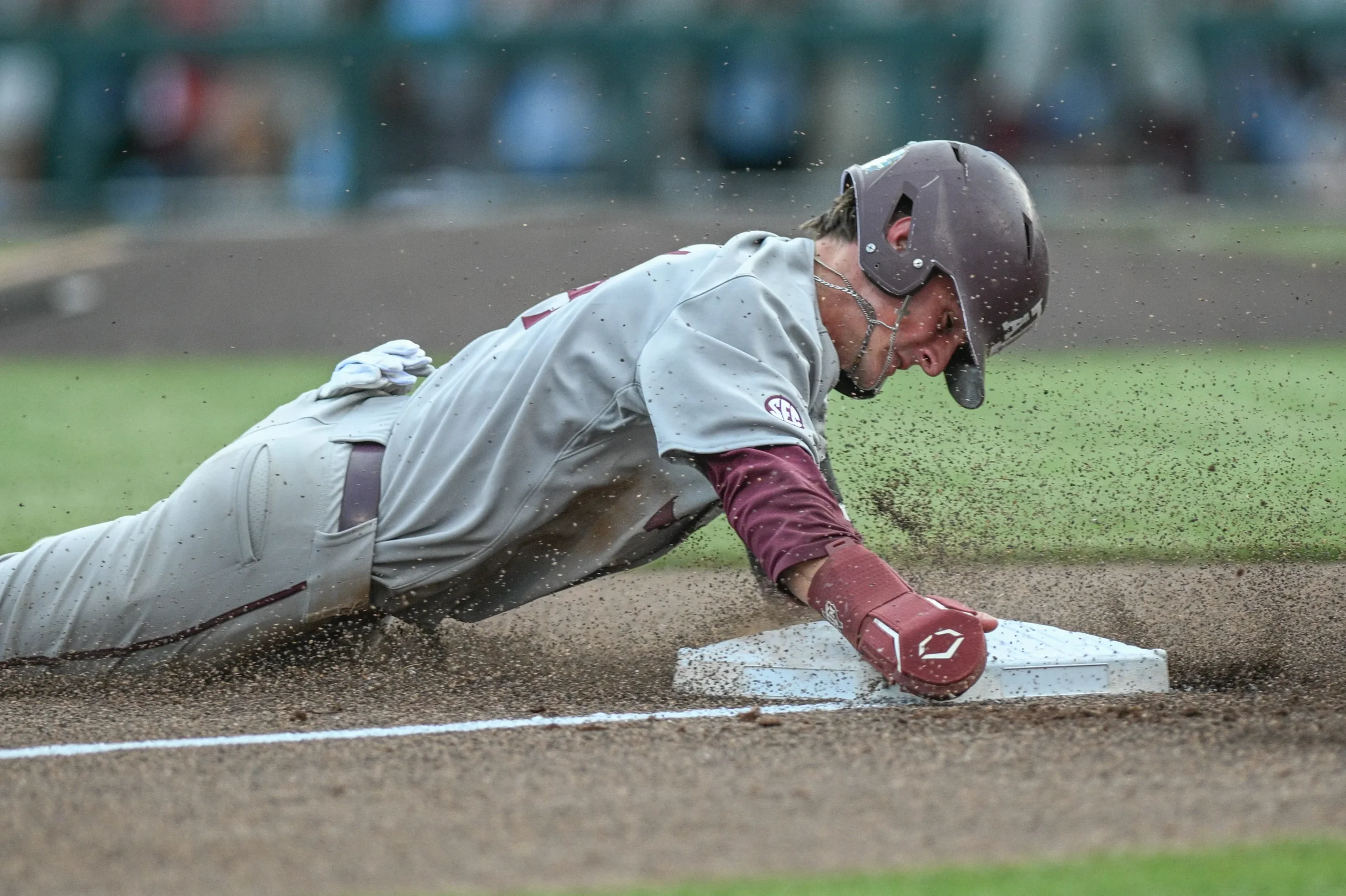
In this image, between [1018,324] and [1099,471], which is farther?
[1099,471]

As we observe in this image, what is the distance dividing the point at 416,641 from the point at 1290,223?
14.2m

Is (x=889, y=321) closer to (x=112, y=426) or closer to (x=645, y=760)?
(x=645, y=760)

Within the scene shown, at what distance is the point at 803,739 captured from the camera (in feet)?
10.5

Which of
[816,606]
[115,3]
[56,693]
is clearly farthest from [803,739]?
[115,3]

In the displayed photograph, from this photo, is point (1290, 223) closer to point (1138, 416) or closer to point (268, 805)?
point (1138, 416)

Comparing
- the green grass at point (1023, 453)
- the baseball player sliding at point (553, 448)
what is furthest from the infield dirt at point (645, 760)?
the green grass at point (1023, 453)

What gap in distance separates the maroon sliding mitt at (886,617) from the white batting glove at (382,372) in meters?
1.41

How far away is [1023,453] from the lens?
7.54 meters

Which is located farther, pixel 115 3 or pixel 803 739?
pixel 115 3

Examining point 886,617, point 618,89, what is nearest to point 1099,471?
point 886,617

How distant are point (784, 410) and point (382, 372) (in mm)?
1326

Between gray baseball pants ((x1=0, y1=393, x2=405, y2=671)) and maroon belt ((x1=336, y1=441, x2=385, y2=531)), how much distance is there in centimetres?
1

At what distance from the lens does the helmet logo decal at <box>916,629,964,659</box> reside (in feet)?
10.5

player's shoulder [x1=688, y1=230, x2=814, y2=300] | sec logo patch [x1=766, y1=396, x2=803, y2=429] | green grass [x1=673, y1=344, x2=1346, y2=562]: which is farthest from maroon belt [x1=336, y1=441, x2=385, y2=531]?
green grass [x1=673, y1=344, x2=1346, y2=562]
